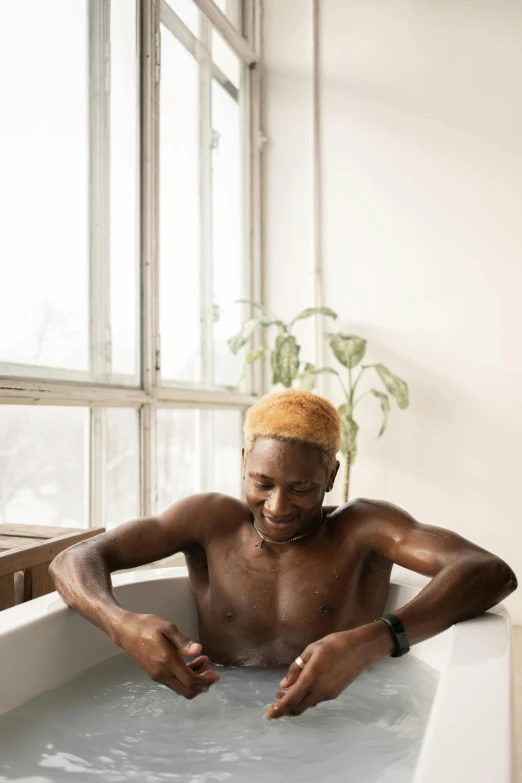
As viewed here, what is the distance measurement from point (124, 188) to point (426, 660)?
184 cm

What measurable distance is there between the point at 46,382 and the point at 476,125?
2300 millimetres

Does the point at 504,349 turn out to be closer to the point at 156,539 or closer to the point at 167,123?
the point at 167,123

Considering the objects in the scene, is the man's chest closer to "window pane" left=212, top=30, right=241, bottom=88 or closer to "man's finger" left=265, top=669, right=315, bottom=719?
"man's finger" left=265, top=669, right=315, bottom=719

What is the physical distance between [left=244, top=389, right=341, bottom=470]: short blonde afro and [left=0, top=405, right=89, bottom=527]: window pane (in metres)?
0.91

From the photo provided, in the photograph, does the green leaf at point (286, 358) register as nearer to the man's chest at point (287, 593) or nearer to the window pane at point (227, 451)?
the window pane at point (227, 451)

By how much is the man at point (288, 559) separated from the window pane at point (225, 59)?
2612mm

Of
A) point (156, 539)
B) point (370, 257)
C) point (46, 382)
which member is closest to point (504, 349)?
point (370, 257)

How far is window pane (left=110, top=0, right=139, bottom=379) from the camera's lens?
8.67 feet

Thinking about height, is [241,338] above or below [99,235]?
below

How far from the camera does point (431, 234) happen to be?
3525mm

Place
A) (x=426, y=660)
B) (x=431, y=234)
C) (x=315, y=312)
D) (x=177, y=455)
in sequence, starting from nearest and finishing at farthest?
1. (x=426, y=660)
2. (x=177, y=455)
3. (x=315, y=312)
4. (x=431, y=234)

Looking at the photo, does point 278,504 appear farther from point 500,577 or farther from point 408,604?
point 500,577

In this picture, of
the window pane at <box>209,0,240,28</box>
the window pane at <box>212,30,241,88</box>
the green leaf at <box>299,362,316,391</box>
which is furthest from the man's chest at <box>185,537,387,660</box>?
the window pane at <box>209,0,240,28</box>

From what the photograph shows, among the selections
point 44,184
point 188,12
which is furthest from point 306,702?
point 188,12
